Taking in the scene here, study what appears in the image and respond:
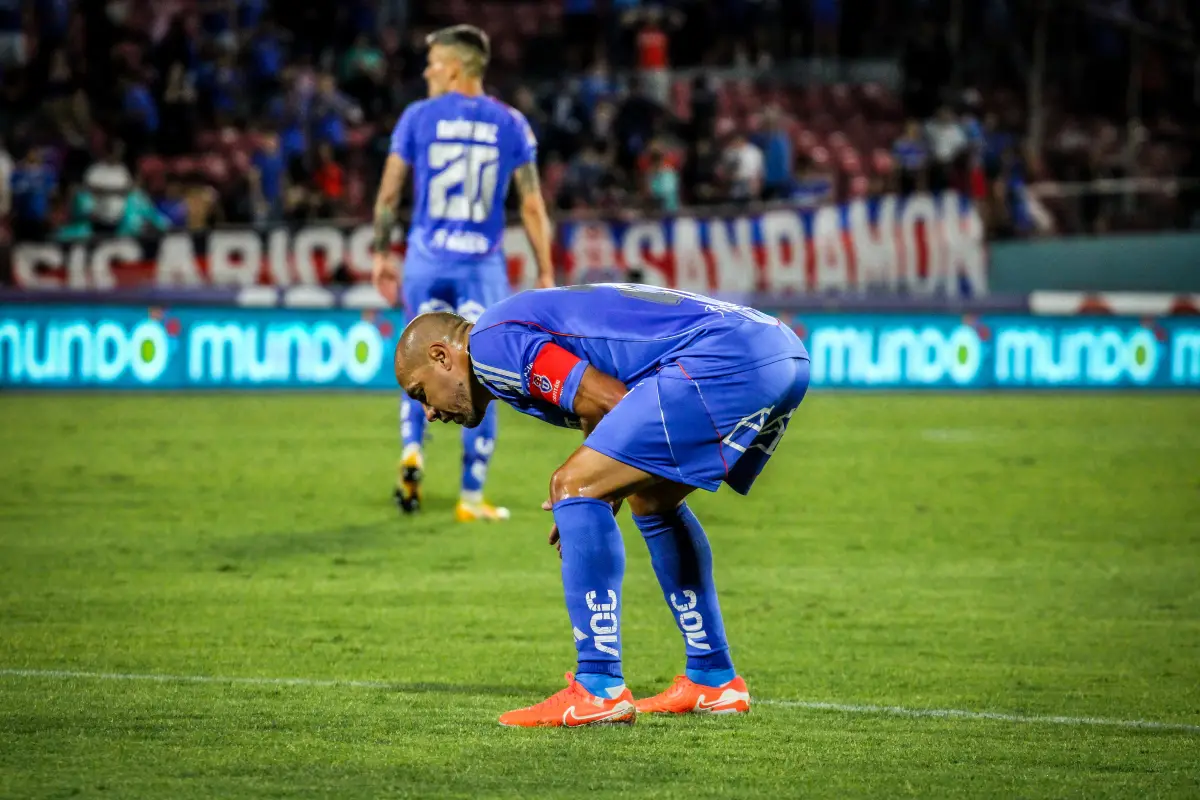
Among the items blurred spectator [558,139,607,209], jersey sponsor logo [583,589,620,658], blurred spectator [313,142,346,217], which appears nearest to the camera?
jersey sponsor logo [583,589,620,658]

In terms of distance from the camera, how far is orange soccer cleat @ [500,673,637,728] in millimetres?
5203

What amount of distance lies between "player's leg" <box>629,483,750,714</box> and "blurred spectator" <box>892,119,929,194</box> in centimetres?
1563

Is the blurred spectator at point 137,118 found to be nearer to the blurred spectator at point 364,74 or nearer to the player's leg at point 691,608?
the blurred spectator at point 364,74

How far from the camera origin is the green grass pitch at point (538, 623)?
15.8 feet

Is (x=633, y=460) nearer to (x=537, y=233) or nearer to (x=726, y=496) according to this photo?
(x=537, y=233)

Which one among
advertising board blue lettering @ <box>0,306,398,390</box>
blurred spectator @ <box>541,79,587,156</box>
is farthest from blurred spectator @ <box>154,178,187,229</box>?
blurred spectator @ <box>541,79,587,156</box>

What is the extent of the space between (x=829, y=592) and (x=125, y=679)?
3.38 metres

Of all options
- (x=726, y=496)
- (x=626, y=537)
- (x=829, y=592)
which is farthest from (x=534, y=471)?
(x=829, y=592)

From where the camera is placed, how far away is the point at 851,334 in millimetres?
17219

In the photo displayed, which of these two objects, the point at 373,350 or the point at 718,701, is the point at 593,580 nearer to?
the point at 718,701

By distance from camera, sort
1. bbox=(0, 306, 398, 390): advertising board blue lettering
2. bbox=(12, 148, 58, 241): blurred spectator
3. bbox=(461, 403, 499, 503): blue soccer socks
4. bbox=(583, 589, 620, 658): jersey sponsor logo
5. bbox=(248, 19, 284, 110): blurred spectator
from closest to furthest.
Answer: bbox=(583, 589, 620, 658): jersey sponsor logo
bbox=(461, 403, 499, 503): blue soccer socks
bbox=(0, 306, 398, 390): advertising board blue lettering
bbox=(12, 148, 58, 241): blurred spectator
bbox=(248, 19, 284, 110): blurred spectator

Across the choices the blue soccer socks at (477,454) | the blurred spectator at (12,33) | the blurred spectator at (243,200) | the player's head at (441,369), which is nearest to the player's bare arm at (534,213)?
the blue soccer socks at (477,454)

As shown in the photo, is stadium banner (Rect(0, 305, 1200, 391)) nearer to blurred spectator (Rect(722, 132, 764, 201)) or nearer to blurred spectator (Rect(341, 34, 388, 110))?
blurred spectator (Rect(722, 132, 764, 201))

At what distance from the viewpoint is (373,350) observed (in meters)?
16.6
